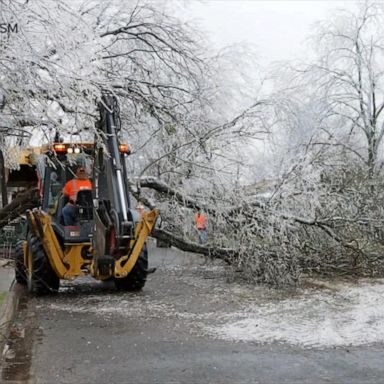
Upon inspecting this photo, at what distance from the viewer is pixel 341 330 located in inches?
294

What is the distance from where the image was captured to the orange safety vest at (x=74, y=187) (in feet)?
34.9

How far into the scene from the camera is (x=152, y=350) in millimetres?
6699

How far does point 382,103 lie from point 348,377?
1575cm

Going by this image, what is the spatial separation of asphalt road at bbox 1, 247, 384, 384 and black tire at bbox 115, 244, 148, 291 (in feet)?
1.23

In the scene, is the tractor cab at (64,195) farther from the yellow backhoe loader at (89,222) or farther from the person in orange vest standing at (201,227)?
the person in orange vest standing at (201,227)

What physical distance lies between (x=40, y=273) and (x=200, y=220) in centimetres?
341

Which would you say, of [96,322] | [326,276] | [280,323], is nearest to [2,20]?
[96,322]

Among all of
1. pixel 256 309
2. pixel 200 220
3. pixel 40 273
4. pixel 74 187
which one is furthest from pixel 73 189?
pixel 256 309

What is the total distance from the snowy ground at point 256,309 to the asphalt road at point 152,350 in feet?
0.12

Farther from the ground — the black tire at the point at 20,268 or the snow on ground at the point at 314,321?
the black tire at the point at 20,268

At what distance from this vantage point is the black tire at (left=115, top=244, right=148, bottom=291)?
1064 centimetres

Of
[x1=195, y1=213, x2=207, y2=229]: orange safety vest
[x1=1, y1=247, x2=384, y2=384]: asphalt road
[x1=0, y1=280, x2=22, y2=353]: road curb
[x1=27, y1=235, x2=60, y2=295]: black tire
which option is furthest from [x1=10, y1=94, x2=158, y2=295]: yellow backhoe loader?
[x1=195, y1=213, x2=207, y2=229]: orange safety vest

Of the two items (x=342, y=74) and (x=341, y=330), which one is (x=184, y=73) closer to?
(x=341, y=330)

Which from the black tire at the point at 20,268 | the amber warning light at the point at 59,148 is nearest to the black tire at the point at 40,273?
the black tire at the point at 20,268
